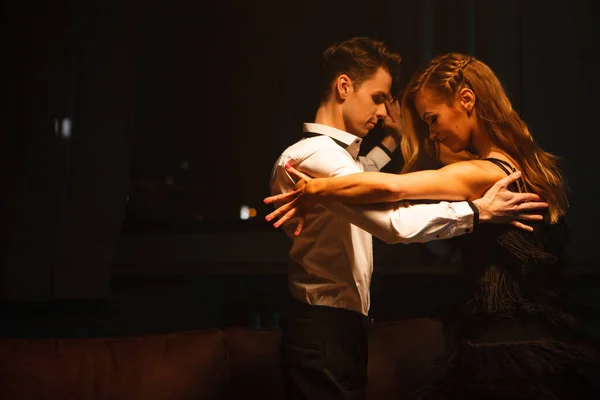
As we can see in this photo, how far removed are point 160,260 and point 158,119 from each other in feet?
1.98

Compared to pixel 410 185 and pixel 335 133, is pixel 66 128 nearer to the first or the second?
pixel 335 133

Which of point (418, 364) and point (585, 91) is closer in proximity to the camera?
point (418, 364)

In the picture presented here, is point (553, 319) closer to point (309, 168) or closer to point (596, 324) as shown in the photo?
point (309, 168)

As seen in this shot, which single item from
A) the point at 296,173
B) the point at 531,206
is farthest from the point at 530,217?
the point at 296,173

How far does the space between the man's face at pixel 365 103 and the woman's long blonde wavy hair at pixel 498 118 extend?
12 cm

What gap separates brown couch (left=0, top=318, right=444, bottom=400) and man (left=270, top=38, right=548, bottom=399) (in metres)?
0.50

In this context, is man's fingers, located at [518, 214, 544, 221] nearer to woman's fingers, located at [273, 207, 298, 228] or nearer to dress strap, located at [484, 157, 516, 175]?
dress strap, located at [484, 157, 516, 175]

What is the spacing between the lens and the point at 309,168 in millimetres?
1789

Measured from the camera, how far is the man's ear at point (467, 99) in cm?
180

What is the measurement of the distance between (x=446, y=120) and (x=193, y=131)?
1.34 metres

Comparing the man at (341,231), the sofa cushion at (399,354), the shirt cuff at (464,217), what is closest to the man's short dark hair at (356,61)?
the man at (341,231)

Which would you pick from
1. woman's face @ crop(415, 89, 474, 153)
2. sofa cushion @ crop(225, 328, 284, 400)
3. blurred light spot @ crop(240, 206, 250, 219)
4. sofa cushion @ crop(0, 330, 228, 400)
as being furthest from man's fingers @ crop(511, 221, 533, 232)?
blurred light spot @ crop(240, 206, 250, 219)

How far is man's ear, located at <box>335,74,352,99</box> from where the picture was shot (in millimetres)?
1906

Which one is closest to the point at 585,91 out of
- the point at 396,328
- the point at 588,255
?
the point at 588,255
